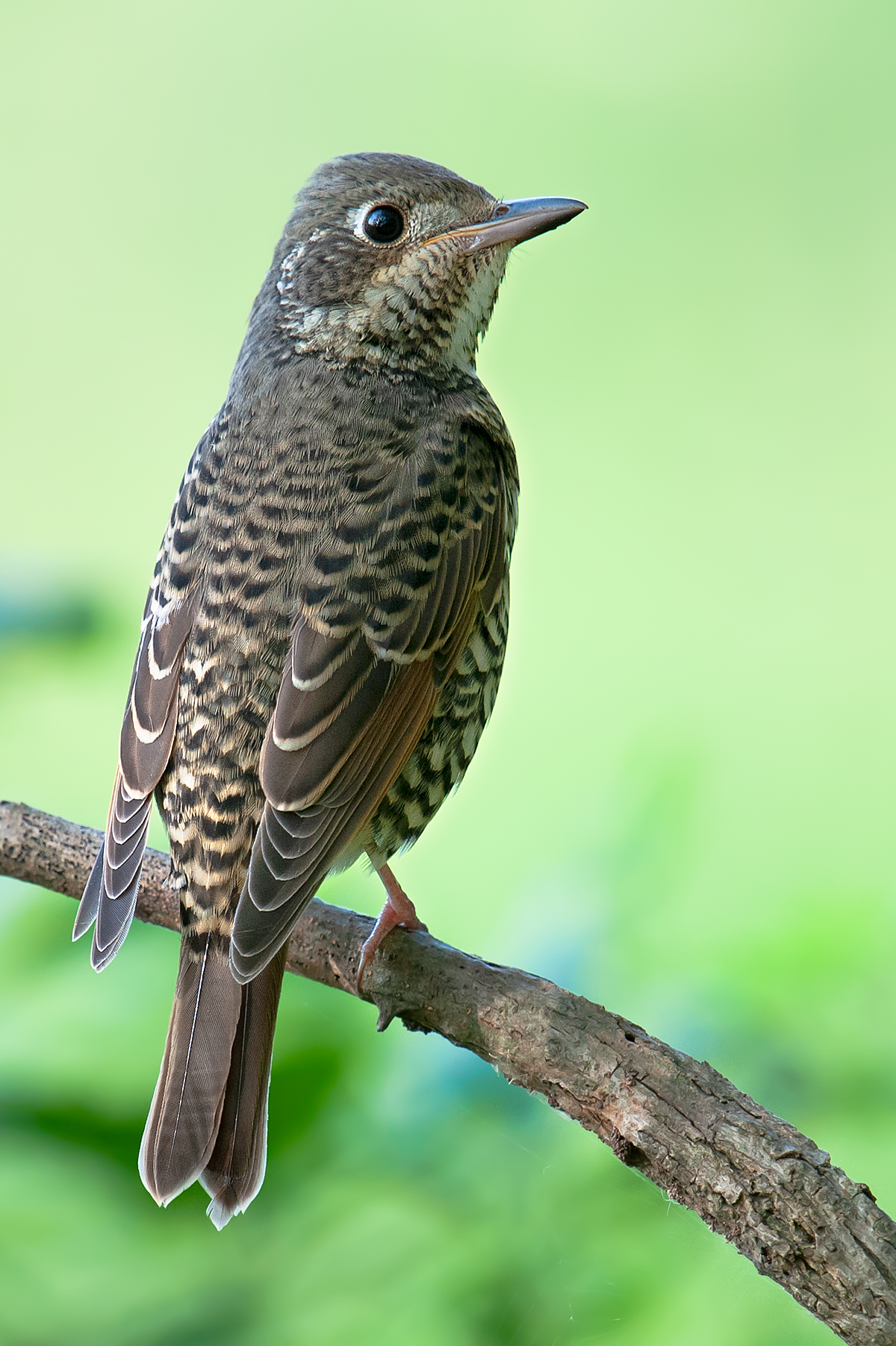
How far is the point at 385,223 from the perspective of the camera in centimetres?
273

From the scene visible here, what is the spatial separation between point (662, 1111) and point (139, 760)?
108 centimetres

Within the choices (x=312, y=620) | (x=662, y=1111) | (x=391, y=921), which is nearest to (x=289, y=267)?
(x=312, y=620)

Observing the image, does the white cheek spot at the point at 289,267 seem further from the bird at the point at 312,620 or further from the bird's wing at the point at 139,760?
the bird's wing at the point at 139,760

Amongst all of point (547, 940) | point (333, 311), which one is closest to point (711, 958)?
point (547, 940)

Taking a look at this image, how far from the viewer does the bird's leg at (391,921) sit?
97.3 inches

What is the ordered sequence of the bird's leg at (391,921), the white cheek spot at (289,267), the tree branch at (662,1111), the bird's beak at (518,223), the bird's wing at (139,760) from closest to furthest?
the tree branch at (662,1111) < the bird's wing at (139,760) < the bird's leg at (391,921) < the bird's beak at (518,223) < the white cheek spot at (289,267)

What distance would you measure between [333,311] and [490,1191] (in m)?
1.74

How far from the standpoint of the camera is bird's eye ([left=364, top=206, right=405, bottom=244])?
2723 mm

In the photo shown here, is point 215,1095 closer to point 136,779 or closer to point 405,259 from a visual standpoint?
point 136,779

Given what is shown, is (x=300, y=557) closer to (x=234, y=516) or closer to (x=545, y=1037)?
(x=234, y=516)

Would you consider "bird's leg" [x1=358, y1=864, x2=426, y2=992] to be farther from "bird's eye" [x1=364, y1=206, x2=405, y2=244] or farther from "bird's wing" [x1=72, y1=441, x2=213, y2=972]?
"bird's eye" [x1=364, y1=206, x2=405, y2=244]

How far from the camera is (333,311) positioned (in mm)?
2756

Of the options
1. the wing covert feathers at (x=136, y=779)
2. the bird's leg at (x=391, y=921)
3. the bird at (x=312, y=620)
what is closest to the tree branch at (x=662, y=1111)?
the bird's leg at (x=391, y=921)

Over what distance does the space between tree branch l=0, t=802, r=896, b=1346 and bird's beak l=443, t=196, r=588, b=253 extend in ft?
4.57
